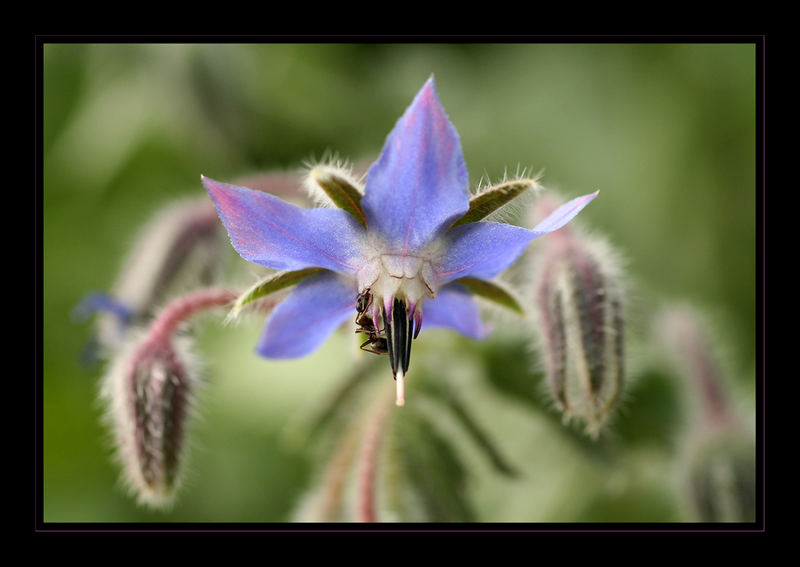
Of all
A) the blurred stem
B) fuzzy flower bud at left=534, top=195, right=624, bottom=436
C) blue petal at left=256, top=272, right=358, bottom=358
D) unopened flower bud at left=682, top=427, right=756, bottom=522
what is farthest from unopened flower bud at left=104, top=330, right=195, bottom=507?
unopened flower bud at left=682, top=427, right=756, bottom=522

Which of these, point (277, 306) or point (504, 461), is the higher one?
point (277, 306)

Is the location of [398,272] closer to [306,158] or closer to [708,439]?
[708,439]

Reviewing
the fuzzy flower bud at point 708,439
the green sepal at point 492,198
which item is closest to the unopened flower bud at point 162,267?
the green sepal at point 492,198

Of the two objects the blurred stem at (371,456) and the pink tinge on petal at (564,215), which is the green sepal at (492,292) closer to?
the pink tinge on petal at (564,215)

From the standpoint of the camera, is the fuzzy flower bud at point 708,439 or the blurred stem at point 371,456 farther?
the fuzzy flower bud at point 708,439

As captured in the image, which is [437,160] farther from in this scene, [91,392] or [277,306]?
[91,392]

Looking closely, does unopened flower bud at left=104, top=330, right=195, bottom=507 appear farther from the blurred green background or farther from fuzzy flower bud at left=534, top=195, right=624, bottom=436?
the blurred green background
